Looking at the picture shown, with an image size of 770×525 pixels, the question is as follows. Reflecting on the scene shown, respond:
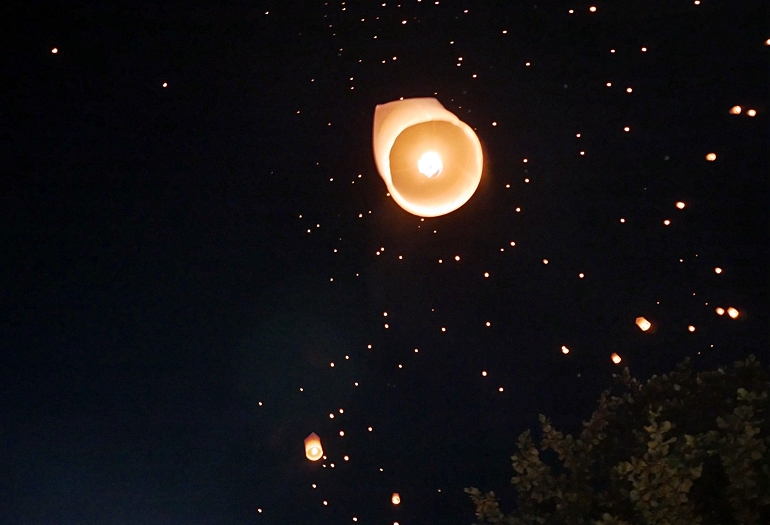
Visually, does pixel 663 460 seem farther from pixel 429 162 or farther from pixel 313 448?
pixel 313 448

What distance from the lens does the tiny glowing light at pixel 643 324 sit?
2.22 metres

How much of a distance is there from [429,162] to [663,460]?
3.36 ft

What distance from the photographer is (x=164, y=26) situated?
8.34 ft

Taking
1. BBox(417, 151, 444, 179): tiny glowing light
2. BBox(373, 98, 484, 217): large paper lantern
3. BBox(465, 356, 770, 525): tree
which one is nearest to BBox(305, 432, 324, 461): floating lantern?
BBox(465, 356, 770, 525): tree

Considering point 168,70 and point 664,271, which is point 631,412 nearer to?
point 664,271

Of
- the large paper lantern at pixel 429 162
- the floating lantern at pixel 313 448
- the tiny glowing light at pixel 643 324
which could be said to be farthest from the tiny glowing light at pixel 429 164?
the floating lantern at pixel 313 448

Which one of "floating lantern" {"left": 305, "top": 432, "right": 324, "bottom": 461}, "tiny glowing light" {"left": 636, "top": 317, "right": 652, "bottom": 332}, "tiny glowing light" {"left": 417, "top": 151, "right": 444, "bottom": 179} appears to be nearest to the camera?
"tiny glowing light" {"left": 417, "top": 151, "right": 444, "bottom": 179}

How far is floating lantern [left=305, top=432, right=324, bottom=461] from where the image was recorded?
3029mm

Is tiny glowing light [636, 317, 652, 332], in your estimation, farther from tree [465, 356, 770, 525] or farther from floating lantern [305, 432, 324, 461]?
floating lantern [305, 432, 324, 461]

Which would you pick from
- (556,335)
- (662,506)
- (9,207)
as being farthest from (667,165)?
(9,207)

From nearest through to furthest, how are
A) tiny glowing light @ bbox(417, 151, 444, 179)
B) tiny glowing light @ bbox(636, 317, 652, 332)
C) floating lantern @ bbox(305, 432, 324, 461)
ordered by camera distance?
tiny glowing light @ bbox(417, 151, 444, 179) < tiny glowing light @ bbox(636, 317, 652, 332) < floating lantern @ bbox(305, 432, 324, 461)

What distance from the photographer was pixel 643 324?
7.31 ft

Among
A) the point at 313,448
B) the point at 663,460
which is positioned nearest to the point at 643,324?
the point at 663,460

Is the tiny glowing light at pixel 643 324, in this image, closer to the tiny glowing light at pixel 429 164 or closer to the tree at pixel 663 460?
the tree at pixel 663 460
